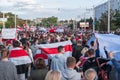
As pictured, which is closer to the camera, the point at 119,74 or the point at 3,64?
the point at 3,64

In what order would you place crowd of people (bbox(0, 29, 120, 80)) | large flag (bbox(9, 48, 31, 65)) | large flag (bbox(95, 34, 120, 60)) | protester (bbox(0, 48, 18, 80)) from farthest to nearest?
large flag (bbox(9, 48, 31, 65)) < large flag (bbox(95, 34, 120, 60)) < protester (bbox(0, 48, 18, 80)) < crowd of people (bbox(0, 29, 120, 80))

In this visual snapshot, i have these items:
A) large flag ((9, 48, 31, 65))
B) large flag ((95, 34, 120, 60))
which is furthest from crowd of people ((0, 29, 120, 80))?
large flag ((95, 34, 120, 60))

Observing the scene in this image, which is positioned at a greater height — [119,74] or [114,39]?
[114,39]

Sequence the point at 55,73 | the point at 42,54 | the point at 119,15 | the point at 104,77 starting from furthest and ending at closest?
the point at 119,15, the point at 42,54, the point at 104,77, the point at 55,73

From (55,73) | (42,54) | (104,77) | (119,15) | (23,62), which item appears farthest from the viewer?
(119,15)

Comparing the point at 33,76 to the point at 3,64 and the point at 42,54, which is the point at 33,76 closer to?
the point at 3,64

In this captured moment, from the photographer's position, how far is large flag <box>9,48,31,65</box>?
1212cm

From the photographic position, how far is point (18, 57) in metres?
12.2

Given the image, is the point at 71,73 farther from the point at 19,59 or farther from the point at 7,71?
the point at 19,59

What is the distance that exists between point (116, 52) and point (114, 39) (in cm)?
129

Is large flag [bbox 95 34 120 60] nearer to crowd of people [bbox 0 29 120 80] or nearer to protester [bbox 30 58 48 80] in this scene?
crowd of people [bbox 0 29 120 80]

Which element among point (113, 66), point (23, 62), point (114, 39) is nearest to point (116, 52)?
point (113, 66)

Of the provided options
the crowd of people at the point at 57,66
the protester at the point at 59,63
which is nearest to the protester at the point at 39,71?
the crowd of people at the point at 57,66

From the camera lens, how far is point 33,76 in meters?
9.03
